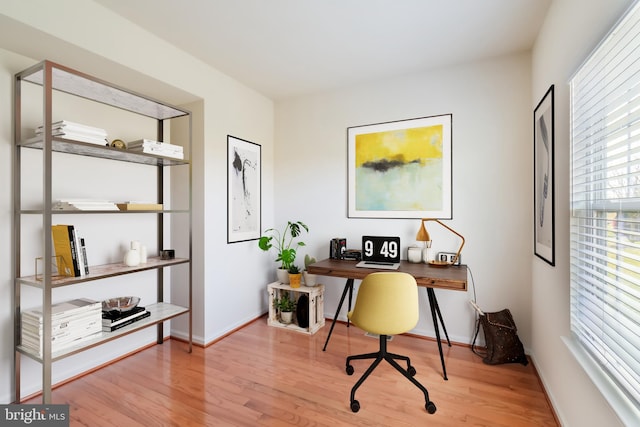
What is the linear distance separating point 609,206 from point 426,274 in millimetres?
1306

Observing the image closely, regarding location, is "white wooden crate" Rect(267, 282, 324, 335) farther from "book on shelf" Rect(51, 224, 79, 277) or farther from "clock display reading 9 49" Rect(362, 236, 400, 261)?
"book on shelf" Rect(51, 224, 79, 277)

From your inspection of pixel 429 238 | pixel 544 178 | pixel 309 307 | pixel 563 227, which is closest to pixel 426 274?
pixel 429 238

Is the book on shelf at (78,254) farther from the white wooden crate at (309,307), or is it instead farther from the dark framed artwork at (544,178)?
the dark framed artwork at (544,178)

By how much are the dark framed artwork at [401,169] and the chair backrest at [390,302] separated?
3.82ft

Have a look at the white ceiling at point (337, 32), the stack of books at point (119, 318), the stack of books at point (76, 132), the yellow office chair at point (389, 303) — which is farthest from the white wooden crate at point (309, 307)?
the white ceiling at point (337, 32)

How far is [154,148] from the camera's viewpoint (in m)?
2.38

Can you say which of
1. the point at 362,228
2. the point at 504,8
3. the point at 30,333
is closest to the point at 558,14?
the point at 504,8

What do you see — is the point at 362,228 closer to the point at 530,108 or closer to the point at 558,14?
the point at 530,108

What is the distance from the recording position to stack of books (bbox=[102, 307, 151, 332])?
2.15 meters

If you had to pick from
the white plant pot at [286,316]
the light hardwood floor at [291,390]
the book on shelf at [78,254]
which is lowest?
the light hardwood floor at [291,390]

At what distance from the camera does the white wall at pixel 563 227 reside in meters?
1.34

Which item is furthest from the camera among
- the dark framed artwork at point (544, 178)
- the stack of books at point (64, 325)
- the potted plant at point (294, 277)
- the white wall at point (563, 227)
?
the potted plant at point (294, 277)

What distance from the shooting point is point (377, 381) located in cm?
224

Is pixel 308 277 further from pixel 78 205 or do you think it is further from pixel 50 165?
pixel 50 165
